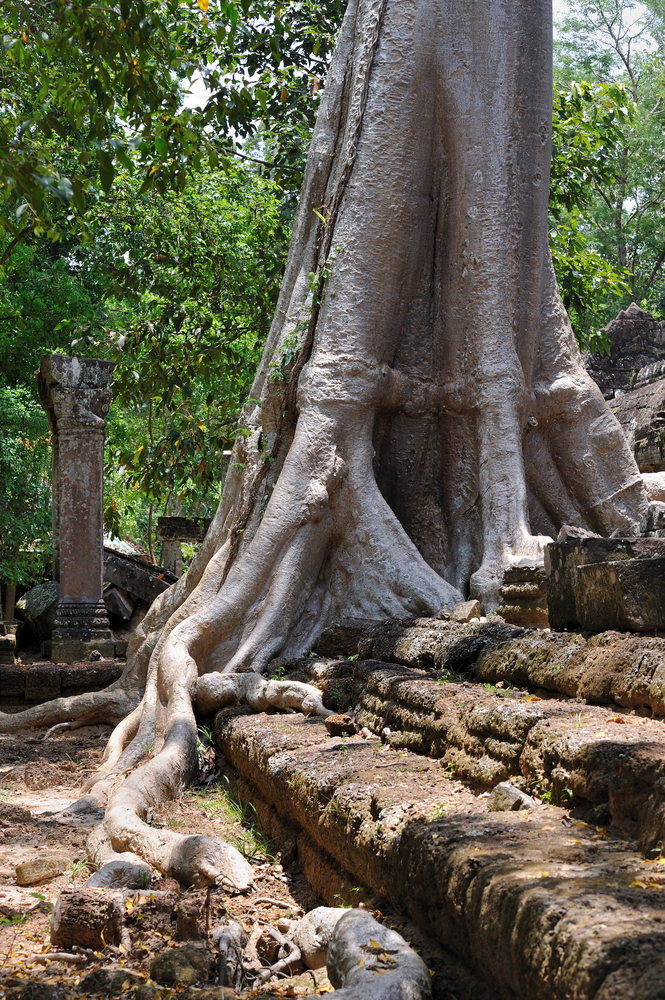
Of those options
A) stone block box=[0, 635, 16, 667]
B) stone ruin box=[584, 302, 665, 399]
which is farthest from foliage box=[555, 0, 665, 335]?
stone block box=[0, 635, 16, 667]

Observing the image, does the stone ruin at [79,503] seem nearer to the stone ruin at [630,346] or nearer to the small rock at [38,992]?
the small rock at [38,992]

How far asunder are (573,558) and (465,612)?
1.18m

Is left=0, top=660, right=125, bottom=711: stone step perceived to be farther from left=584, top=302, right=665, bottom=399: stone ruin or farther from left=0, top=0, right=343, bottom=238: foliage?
left=584, top=302, right=665, bottom=399: stone ruin

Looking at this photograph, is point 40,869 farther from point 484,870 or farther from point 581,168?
point 581,168

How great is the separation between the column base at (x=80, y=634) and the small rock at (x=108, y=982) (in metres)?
6.51

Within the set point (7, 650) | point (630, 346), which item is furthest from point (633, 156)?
point (7, 650)

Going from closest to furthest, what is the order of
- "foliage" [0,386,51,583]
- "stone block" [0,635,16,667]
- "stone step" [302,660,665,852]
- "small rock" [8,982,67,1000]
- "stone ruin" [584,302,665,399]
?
"stone step" [302,660,665,852] < "small rock" [8,982,67,1000] < "stone block" [0,635,16,667] < "foliage" [0,386,51,583] < "stone ruin" [584,302,665,399]

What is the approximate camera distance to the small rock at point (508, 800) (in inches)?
93.3

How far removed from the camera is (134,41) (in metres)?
5.17

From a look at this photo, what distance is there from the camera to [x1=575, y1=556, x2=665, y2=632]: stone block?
2807mm

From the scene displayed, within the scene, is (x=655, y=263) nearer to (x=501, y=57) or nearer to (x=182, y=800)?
(x=501, y=57)

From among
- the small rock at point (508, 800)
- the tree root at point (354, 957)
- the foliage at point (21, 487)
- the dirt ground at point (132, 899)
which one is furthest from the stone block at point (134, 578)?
the small rock at point (508, 800)

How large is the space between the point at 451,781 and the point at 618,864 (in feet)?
3.18

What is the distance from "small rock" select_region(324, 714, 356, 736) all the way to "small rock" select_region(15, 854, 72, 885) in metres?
1.04
